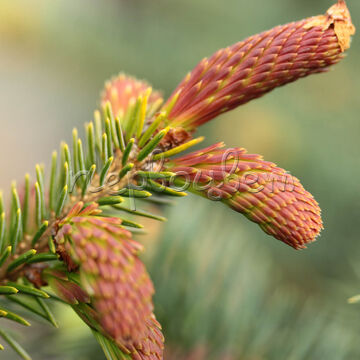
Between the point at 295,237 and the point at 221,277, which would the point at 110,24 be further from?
the point at 295,237

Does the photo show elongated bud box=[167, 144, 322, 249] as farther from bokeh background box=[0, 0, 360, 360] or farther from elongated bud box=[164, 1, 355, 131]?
bokeh background box=[0, 0, 360, 360]

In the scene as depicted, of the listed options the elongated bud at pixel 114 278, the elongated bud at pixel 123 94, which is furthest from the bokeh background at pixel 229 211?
the elongated bud at pixel 114 278

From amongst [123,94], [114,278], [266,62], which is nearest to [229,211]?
[123,94]

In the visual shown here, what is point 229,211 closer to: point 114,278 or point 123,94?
point 123,94

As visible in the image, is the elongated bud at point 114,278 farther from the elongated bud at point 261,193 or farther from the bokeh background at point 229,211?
the bokeh background at point 229,211

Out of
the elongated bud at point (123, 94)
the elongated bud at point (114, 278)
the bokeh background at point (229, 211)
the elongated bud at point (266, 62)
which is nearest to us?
the elongated bud at point (114, 278)

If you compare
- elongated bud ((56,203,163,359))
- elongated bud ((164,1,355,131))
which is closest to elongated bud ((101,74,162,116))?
elongated bud ((164,1,355,131))

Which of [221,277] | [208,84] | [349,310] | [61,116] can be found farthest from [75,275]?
[61,116]
